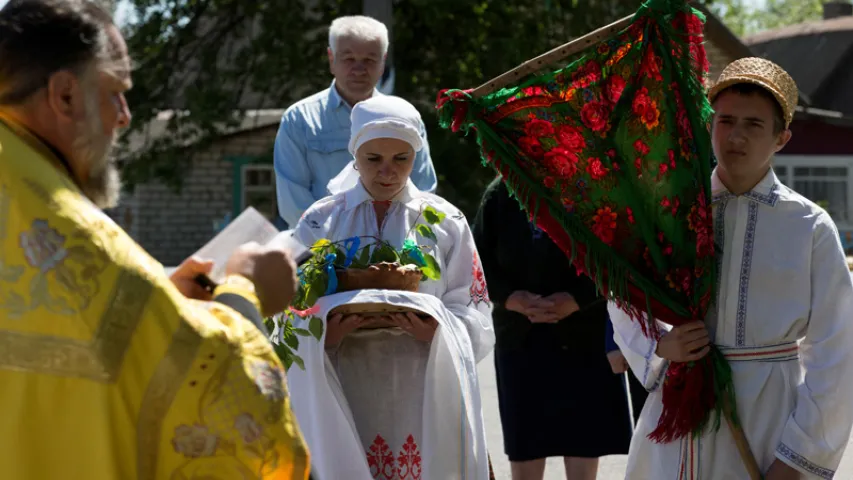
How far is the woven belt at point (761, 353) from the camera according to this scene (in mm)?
3959

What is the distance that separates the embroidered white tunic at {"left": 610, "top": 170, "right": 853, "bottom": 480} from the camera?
154 inches

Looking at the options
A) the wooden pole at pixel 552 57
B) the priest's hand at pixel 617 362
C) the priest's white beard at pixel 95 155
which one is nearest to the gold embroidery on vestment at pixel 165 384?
the priest's white beard at pixel 95 155

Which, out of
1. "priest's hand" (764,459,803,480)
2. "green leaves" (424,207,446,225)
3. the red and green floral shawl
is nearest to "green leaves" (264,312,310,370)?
"green leaves" (424,207,446,225)

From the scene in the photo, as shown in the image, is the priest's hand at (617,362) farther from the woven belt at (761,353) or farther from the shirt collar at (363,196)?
the woven belt at (761,353)

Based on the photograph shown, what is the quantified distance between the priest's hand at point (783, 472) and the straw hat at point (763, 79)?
1.05 m

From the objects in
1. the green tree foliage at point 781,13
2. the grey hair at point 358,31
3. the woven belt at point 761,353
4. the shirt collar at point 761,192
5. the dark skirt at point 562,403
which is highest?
the green tree foliage at point 781,13

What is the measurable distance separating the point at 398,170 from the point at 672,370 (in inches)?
50.1

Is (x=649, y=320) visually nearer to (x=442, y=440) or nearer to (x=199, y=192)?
(x=442, y=440)

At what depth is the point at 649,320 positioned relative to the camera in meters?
4.05

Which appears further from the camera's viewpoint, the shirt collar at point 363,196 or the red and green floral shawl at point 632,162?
the shirt collar at point 363,196

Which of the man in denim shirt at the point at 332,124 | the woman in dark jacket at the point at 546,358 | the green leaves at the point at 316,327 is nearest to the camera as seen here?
the green leaves at the point at 316,327

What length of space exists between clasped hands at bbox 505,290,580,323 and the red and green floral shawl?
1.76 meters

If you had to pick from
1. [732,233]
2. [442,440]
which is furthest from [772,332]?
[442,440]

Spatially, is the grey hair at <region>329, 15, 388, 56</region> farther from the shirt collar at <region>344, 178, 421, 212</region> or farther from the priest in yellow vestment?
the priest in yellow vestment
